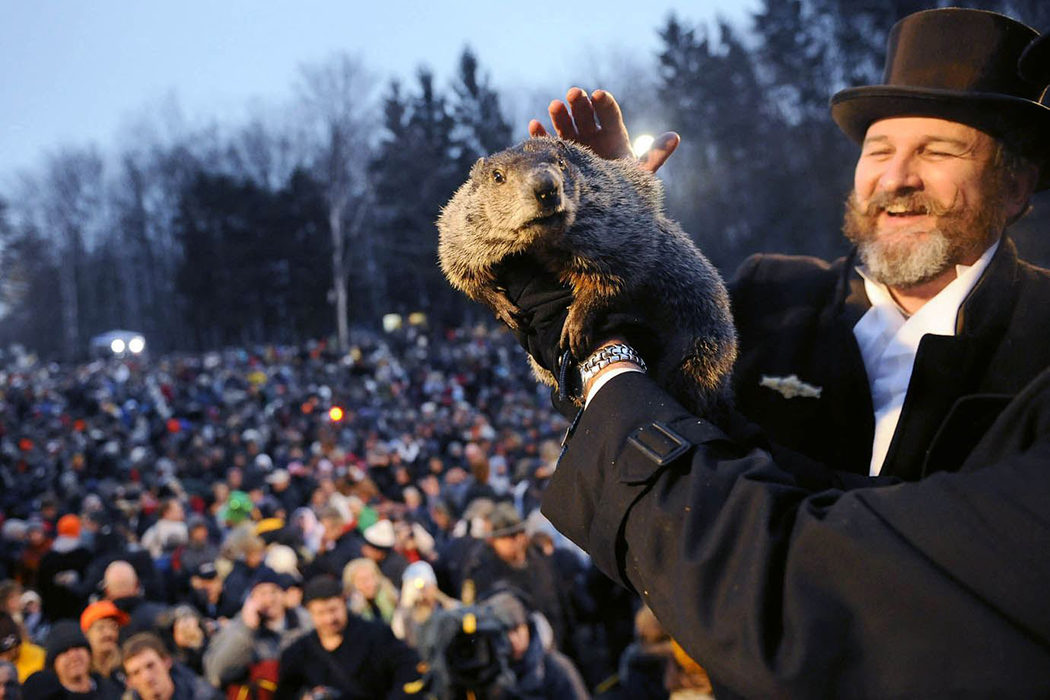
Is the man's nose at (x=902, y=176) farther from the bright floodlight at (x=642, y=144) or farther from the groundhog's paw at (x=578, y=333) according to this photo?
the groundhog's paw at (x=578, y=333)

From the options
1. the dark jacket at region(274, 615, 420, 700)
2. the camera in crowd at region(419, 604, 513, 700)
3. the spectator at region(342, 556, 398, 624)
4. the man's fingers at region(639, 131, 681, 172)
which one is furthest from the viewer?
the spectator at region(342, 556, 398, 624)

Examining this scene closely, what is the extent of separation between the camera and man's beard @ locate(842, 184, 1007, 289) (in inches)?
93.0

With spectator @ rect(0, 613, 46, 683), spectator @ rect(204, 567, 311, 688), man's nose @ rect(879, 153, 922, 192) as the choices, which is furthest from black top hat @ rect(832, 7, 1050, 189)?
spectator @ rect(0, 613, 46, 683)

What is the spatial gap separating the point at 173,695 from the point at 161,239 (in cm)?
5552

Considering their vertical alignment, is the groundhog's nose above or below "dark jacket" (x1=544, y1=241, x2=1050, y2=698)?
above

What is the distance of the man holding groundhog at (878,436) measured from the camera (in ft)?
3.88

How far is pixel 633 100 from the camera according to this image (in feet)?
123

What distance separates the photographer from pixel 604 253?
2.27m

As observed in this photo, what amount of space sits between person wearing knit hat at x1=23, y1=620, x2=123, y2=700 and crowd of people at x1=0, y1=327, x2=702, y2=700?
11 mm

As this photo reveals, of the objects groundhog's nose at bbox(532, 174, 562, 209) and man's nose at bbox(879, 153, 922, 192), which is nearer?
groundhog's nose at bbox(532, 174, 562, 209)

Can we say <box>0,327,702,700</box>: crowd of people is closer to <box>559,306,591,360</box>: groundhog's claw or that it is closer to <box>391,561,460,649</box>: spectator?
<box>391,561,460,649</box>: spectator

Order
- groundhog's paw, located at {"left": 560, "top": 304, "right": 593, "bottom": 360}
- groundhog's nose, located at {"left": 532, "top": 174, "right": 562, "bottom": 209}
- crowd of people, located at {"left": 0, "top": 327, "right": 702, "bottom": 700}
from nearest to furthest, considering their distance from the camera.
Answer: groundhog's paw, located at {"left": 560, "top": 304, "right": 593, "bottom": 360}
groundhog's nose, located at {"left": 532, "top": 174, "right": 562, "bottom": 209}
crowd of people, located at {"left": 0, "top": 327, "right": 702, "bottom": 700}

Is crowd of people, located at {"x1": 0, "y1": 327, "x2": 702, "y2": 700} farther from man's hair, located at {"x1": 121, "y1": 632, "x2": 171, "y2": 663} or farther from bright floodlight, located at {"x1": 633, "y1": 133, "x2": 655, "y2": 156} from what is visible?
bright floodlight, located at {"x1": 633, "y1": 133, "x2": 655, "y2": 156}

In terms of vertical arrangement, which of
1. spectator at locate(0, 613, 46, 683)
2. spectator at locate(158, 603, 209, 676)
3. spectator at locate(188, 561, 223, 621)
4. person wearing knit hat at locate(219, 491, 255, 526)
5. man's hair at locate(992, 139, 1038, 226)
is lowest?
person wearing knit hat at locate(219, 491, 255, 526)
